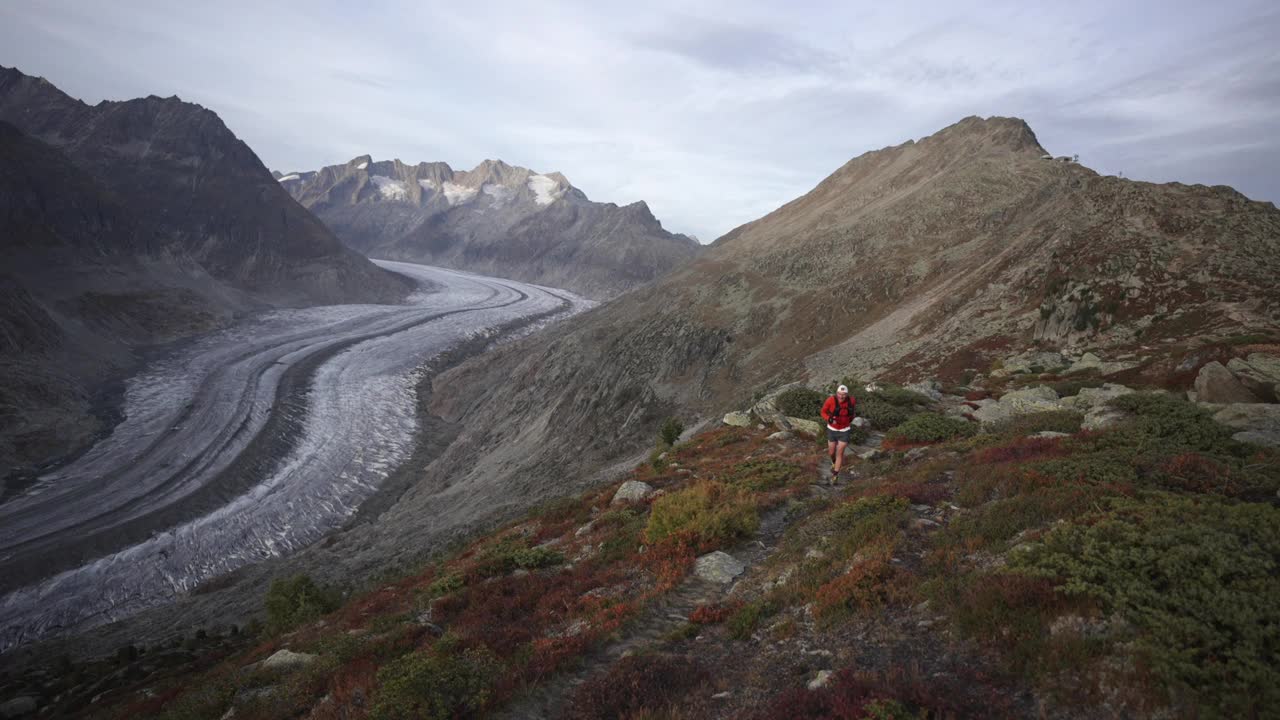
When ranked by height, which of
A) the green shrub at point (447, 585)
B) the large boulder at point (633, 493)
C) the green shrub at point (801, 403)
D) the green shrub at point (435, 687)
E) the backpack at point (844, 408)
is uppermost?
the backpack at point (844, 408)

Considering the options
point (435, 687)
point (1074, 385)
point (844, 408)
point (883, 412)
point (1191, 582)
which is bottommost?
point (435, 687)

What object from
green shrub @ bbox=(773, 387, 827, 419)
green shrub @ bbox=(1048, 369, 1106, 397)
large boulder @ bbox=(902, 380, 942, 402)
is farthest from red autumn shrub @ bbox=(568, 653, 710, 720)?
green shrub @ bbox=(1048, 369, 1106, 397)

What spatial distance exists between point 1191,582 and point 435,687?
31.5 ft

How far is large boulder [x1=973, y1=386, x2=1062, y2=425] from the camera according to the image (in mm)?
18203

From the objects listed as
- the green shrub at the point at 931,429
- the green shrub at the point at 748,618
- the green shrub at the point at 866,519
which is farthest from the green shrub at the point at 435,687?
the green shrub at the point at 931,429

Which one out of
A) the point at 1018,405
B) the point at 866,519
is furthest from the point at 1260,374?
the point at 866,519

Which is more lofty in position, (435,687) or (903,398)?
(903,398)

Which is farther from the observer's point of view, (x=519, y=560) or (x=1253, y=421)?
(x=519, y=560)

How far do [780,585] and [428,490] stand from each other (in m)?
41.7

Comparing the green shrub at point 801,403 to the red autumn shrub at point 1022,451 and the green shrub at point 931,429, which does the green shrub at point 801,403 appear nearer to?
the green shrub at point 931,429

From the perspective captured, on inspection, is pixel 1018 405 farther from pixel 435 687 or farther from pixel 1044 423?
pixel 435 687

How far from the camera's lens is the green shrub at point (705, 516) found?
1270 cm

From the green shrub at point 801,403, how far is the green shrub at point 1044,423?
22.7 ft

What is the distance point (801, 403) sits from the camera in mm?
23516
